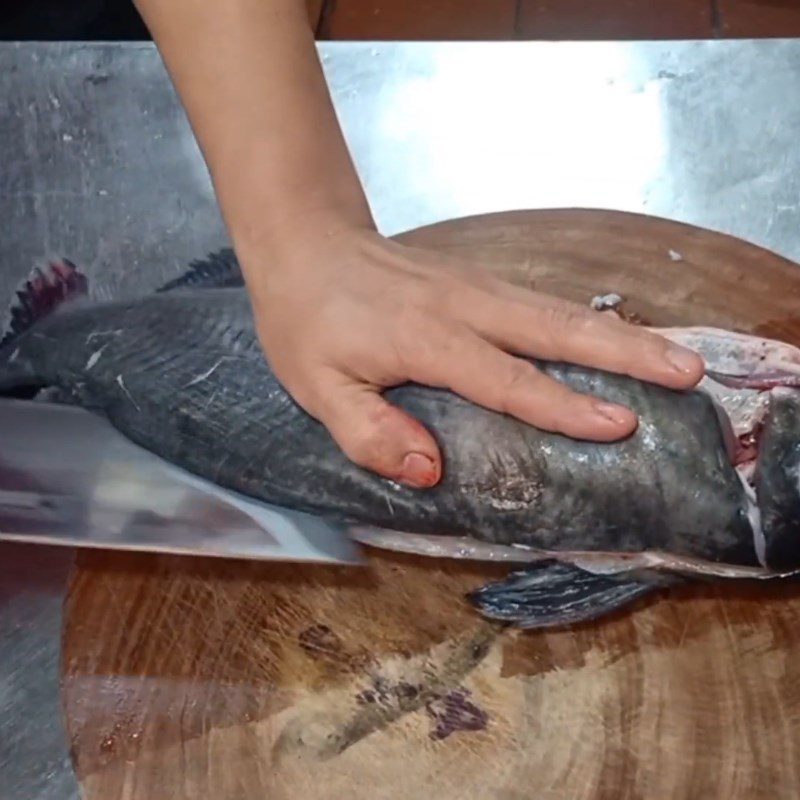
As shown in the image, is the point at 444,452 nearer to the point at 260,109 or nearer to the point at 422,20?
the point at 260,109

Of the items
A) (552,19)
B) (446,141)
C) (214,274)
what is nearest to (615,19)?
(552,19)

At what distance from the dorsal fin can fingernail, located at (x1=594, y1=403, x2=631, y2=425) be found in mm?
576

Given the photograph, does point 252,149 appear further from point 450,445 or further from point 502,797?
point 502,797

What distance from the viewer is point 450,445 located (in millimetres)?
864

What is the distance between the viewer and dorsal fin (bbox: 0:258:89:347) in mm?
1119

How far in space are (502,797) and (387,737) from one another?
10cm

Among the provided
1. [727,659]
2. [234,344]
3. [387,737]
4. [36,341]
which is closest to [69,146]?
[36,341]

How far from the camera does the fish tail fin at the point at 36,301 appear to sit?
3.53ft

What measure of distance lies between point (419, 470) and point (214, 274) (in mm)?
387

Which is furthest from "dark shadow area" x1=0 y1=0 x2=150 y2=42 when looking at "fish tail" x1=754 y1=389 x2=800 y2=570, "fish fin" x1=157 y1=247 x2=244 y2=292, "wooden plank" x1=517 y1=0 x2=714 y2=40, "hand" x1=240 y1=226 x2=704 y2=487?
"fish tail" x1=754 y1=389 x2=800 y2=570

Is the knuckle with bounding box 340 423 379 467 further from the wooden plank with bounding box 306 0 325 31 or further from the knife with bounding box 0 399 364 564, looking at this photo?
the wooden plank with bounding box 306 0 325 31

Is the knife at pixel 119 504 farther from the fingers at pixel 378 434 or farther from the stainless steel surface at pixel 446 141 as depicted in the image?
the stainless steel surface at pixel 446 141

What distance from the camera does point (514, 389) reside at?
0.83m

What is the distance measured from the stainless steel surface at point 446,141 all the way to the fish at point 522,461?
36cm
